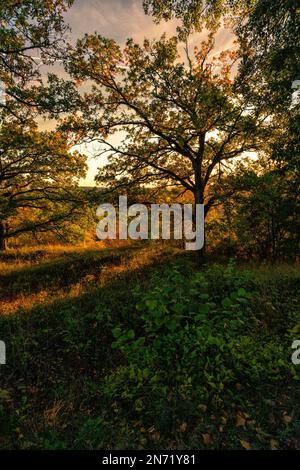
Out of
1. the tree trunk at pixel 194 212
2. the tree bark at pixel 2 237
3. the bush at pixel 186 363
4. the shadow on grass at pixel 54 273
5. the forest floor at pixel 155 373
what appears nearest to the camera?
the forest floor at pixel 155 373

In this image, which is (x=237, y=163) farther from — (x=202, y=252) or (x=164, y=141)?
(x=202, y=252)

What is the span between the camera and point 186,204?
552 inches

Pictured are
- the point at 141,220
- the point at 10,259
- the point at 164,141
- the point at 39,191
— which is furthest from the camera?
the point at 39,191

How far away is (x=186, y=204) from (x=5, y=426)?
12.0 m

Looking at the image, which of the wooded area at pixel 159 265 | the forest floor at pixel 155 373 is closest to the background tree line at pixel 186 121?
the wooded area at pixel 159 265

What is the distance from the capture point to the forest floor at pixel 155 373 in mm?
3613

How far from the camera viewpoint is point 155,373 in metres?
4.57

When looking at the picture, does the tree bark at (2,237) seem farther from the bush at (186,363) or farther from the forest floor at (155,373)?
the bush at (186,363)

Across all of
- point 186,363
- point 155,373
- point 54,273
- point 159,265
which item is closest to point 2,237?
point 54,273

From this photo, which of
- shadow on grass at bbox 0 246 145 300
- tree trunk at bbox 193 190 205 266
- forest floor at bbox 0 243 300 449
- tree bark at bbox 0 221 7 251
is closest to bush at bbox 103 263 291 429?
forest floor at bbox 0 243 300 449

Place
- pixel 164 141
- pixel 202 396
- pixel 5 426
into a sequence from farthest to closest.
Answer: pixel 164 141, pixel 202 396, pixel 5 426

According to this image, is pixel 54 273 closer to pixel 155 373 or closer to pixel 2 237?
pixel 2 237

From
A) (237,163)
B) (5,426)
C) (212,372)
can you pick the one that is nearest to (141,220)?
(237,163)

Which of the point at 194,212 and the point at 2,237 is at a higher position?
the point at 194,212
